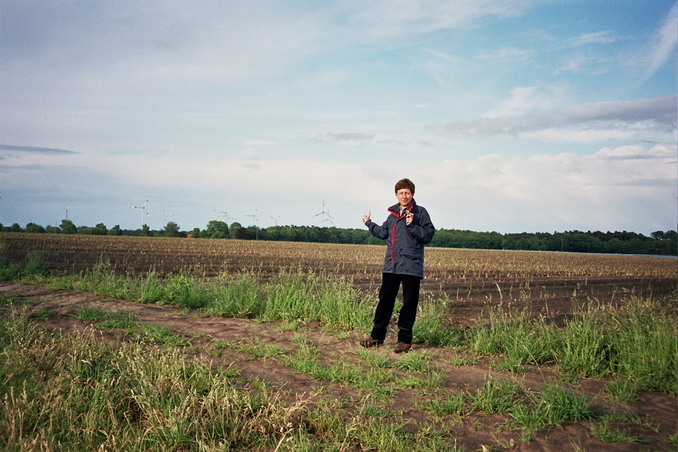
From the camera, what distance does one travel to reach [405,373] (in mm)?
5973

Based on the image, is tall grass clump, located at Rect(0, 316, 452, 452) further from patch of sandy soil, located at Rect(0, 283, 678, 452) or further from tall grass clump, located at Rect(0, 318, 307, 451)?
patch of sandy soil, located at Rect(0, 283, 678, 452)

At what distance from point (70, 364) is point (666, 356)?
298 inches

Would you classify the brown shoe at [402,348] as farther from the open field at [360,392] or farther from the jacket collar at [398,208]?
the jacket collar at [398,208]

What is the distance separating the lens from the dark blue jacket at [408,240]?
22.5ft

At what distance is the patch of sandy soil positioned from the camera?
4230mm

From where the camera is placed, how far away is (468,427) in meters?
4.42

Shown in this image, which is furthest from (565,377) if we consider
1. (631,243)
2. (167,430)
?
(631,243)

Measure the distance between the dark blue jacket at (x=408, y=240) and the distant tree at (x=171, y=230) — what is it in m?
94.5

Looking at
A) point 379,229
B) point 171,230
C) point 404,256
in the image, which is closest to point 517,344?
point 404,256

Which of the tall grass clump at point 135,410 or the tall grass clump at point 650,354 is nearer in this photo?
the tall grass clump at point 135,410

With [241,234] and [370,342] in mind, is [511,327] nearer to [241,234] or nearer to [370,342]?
[370,342]

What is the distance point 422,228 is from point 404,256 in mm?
518

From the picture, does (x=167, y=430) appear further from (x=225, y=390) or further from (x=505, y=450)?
(x=505, y=450)

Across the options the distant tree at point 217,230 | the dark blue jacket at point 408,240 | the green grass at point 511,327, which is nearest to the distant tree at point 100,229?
the distant tree at point 217,230
